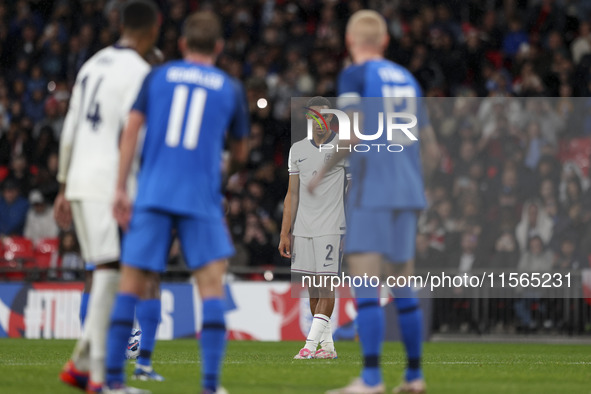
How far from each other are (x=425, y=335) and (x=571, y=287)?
2367mm

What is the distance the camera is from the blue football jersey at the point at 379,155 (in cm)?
675

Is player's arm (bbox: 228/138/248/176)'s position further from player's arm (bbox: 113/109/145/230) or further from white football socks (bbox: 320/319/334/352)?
white football socks (bbox: 320/319/334/352)

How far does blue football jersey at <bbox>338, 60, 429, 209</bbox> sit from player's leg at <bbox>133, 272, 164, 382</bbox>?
6.20ft

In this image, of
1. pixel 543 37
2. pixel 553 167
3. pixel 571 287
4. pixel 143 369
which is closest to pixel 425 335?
pixel 571 287

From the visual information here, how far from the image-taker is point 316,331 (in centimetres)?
1120

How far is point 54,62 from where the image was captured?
2300 centimetres

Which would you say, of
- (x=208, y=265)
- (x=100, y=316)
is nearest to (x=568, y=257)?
(x=100, y=316)

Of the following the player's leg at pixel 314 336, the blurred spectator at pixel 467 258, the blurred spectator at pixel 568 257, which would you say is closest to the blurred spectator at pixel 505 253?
the blurred spectator at pixel 467 258

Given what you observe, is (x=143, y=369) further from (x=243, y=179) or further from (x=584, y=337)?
(x=243, y=179)

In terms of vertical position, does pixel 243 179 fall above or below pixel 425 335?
above

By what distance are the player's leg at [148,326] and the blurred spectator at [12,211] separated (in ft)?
39.3

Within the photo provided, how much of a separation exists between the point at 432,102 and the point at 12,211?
7.79 m

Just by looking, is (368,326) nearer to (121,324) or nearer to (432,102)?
(121,324)

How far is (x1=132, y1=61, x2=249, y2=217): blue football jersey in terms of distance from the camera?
6.16 metres
